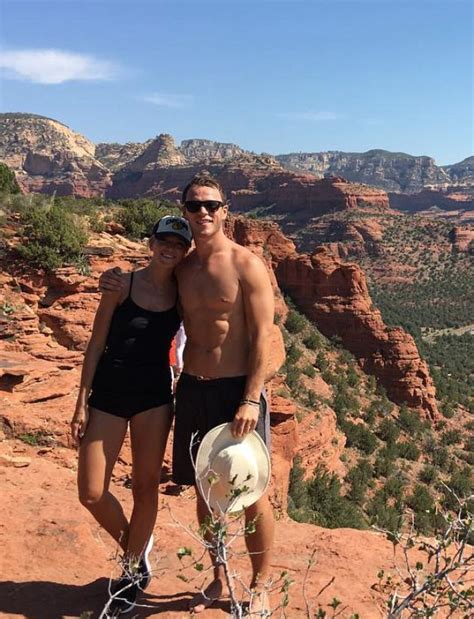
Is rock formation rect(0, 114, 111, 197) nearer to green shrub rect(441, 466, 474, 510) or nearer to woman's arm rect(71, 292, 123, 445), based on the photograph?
green shrub rect(441, 466, 474, 510)

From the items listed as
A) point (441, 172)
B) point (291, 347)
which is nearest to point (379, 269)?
point (291, 347)

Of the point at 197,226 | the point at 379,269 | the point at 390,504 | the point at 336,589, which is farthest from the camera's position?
the point at 379,269

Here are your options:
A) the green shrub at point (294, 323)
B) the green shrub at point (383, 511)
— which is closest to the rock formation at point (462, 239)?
the green shrub at point (294, 323)

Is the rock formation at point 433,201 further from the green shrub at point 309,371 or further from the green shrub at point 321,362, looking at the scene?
the green shrub at point 309,371

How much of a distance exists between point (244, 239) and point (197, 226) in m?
21.8

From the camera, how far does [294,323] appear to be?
24.6 metres

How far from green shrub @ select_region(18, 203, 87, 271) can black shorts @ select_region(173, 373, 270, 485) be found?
658cm

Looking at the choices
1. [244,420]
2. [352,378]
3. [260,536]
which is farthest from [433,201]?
[244,420]

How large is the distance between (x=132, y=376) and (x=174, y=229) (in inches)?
31.6

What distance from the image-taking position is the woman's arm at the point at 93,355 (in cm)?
306

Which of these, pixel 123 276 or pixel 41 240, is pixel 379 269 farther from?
pixel 123 276

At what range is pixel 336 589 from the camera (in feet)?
12.2

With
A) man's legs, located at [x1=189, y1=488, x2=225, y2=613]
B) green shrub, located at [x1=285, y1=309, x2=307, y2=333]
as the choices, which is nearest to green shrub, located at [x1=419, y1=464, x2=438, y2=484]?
green shrub, located at [x1=285, y1=309, x2=307, y2=333]

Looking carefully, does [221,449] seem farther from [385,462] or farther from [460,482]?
[460,482]
